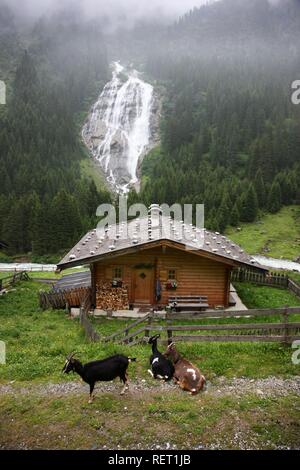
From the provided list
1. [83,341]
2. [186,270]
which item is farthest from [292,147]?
[83,341]

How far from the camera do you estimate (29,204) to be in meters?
73.4

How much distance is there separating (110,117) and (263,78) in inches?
2703

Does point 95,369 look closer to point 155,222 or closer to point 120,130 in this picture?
point 155,222

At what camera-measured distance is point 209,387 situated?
9.97 meters

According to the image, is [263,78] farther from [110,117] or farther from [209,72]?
[110,117]

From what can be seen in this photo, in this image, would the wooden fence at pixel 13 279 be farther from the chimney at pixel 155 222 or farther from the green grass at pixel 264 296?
the green grass at pixel 264 296

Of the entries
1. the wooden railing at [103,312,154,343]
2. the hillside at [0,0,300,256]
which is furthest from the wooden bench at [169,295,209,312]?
the hillside at [0,0,300,256]

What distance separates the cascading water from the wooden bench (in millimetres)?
96653

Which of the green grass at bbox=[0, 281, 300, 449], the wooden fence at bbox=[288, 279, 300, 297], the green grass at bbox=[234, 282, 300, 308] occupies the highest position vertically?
the green grass at bbox=[0, 281, 300, 449]

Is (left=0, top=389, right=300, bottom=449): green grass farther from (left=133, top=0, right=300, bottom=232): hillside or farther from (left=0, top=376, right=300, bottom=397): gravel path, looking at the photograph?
(left=133, top=0, right=300, bottom=232): hillside

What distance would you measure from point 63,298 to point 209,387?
14781mm

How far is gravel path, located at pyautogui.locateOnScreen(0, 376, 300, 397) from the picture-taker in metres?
9.70

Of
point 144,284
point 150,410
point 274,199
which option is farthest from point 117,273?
point 274,199
